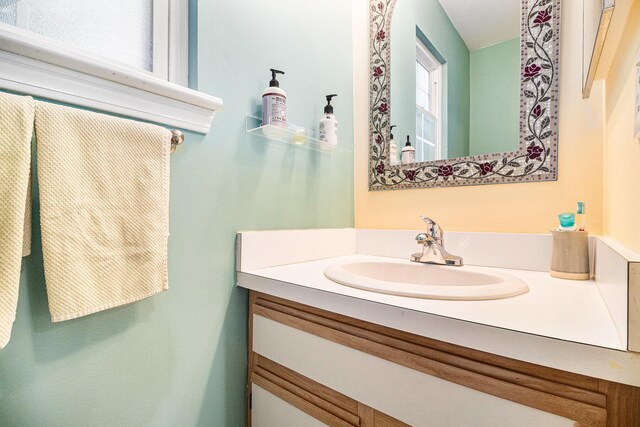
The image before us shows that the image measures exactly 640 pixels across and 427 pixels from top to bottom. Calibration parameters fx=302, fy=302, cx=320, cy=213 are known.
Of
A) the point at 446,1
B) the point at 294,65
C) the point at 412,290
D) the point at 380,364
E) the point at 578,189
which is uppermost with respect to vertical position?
the point at 446,1

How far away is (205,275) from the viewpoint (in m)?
0.84

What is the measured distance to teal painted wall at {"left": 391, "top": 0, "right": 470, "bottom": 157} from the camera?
42.4 inches

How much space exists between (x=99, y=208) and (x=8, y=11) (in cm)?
47

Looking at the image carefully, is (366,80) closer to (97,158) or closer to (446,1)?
(446,1)

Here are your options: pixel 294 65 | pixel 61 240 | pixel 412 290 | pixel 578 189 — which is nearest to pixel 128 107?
pixel 61 240

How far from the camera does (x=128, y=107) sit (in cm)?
70

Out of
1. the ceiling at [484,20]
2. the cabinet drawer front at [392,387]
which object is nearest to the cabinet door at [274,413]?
the cabinet drawer front at [392,387]

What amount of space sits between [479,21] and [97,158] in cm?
123

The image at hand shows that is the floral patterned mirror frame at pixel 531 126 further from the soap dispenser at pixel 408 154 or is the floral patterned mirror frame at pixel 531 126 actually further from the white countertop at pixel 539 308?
the white countertop at pixel 539 308

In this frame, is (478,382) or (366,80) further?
(366,80)

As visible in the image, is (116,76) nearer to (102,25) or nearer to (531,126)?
(102,25)

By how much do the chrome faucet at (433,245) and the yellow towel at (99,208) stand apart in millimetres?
748

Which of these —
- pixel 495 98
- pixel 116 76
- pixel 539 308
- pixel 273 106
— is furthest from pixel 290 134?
pixel 539 308

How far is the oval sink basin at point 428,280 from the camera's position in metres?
0.61
